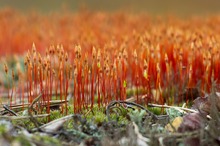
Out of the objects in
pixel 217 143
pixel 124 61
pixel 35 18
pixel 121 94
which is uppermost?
pixel 35 18

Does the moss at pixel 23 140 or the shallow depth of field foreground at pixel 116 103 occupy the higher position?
the shallow depth of field foreground at pixel 116 103

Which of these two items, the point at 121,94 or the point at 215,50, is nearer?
the point at 121,94

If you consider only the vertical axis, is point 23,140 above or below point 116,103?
below

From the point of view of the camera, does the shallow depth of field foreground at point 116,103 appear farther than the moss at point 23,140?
Yes

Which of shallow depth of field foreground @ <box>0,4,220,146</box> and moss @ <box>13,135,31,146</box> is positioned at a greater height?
shallow depth of field foreground @ <box>0,4,220,146</box>

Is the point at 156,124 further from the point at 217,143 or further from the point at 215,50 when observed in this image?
the point at 215,50

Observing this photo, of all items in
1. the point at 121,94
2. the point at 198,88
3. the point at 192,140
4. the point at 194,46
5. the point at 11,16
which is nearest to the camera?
the point at 192,140

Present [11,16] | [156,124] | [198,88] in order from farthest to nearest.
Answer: [11,16]
[198,88]
[156,124]

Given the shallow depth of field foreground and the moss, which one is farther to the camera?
the shallow depth of field foreground

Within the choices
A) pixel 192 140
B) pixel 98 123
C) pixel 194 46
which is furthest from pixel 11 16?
pixel 192 140

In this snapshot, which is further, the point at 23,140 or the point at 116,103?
the point at 116,103

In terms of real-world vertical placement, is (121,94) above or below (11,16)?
below
